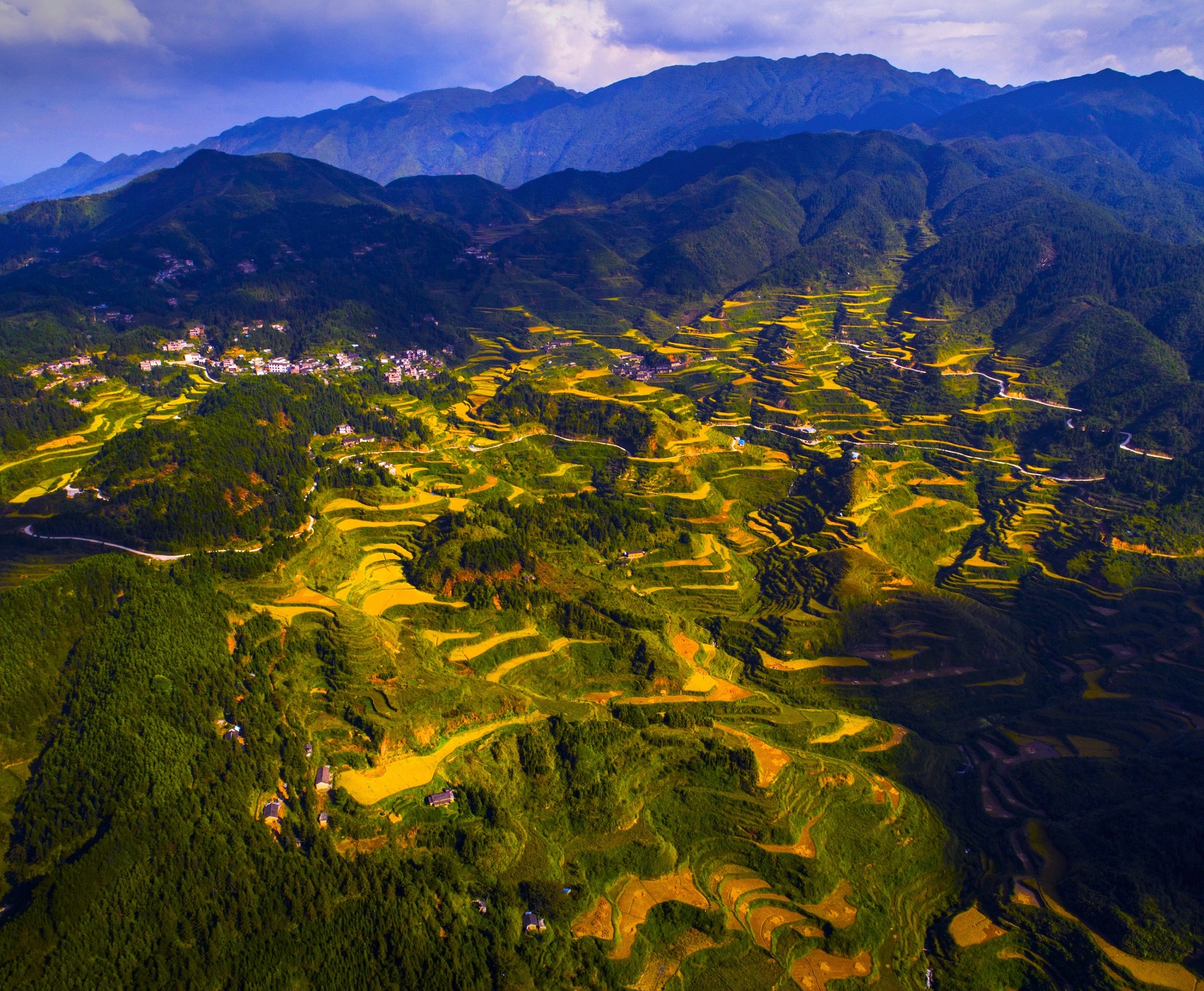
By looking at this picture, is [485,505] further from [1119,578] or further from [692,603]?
[1119,578]

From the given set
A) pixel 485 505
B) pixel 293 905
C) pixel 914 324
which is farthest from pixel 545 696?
pixel 914 324

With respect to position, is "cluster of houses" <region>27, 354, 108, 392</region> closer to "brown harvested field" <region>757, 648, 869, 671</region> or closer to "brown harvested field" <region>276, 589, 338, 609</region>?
"brown harvested field" <region>276, 589, 338, 609</region>

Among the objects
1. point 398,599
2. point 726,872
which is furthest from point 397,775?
point 726,872

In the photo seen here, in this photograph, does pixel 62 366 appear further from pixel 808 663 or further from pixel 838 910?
pixel 838 910

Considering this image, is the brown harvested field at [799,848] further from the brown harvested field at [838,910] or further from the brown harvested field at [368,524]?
the brown harvested field at [368,524]

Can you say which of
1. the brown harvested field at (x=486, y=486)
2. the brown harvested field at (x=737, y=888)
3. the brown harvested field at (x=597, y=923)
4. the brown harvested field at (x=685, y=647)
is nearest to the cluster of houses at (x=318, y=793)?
the brown harvested field at (x=597, y=923)

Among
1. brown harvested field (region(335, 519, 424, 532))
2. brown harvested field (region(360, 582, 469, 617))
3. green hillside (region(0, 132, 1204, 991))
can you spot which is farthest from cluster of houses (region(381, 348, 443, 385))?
brown harvested field (region(360, 582, 469, 617))
